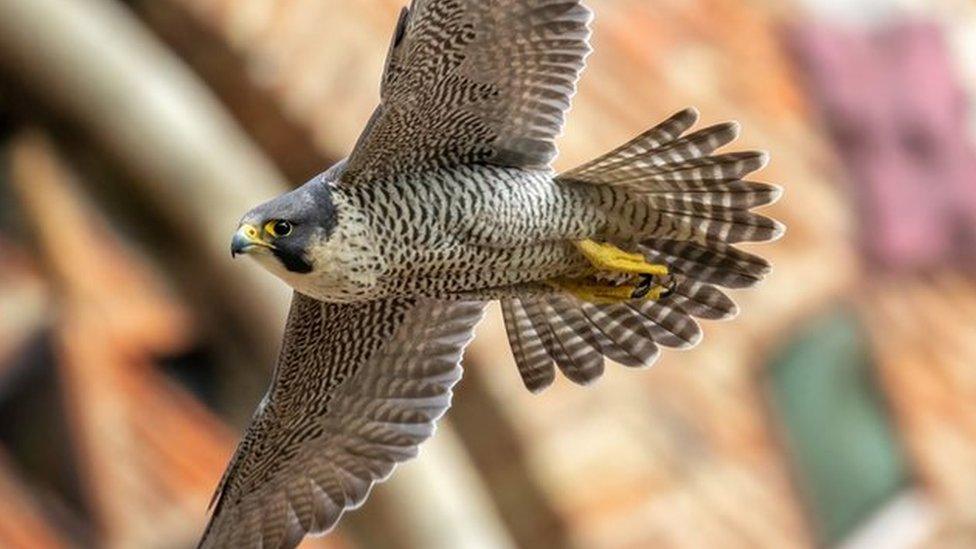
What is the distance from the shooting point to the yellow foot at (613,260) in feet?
18.1

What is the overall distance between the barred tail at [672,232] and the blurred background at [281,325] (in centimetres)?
419

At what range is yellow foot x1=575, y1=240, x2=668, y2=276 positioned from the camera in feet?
18.1

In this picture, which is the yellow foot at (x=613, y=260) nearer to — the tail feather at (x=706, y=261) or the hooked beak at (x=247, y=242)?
the tail feather at (x=706, y=261)

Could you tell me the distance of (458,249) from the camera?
535 cm

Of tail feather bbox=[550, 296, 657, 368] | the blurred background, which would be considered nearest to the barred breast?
tail feather bbox=[550, 296, 657, 368]

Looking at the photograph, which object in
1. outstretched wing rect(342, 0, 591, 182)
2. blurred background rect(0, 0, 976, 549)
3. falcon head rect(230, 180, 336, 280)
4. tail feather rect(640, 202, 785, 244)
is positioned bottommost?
tail feather rect(640, 202, 785, 244)

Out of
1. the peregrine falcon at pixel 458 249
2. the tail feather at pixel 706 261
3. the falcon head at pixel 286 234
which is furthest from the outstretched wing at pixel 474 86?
the tail feather at pixel 706 261

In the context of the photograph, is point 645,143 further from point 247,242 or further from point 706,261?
point 247,242

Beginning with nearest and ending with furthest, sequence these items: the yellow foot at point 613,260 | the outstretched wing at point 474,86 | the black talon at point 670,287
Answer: the outstretched wing at point 474,86, the yellow foot at point 613,260, the black talon at point 670,287

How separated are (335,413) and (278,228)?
3.92ft

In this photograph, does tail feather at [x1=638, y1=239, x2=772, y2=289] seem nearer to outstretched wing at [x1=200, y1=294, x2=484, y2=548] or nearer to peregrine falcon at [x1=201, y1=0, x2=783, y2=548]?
peregrine falcon at [x1=201, y1=0, x2=783, y2=548]

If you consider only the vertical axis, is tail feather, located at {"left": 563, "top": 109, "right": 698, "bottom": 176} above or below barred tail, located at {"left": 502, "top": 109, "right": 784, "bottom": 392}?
above

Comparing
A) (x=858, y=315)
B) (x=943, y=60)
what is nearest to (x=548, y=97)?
(x=858, y=315)

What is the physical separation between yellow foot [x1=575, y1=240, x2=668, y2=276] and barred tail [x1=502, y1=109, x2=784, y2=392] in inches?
2.2
